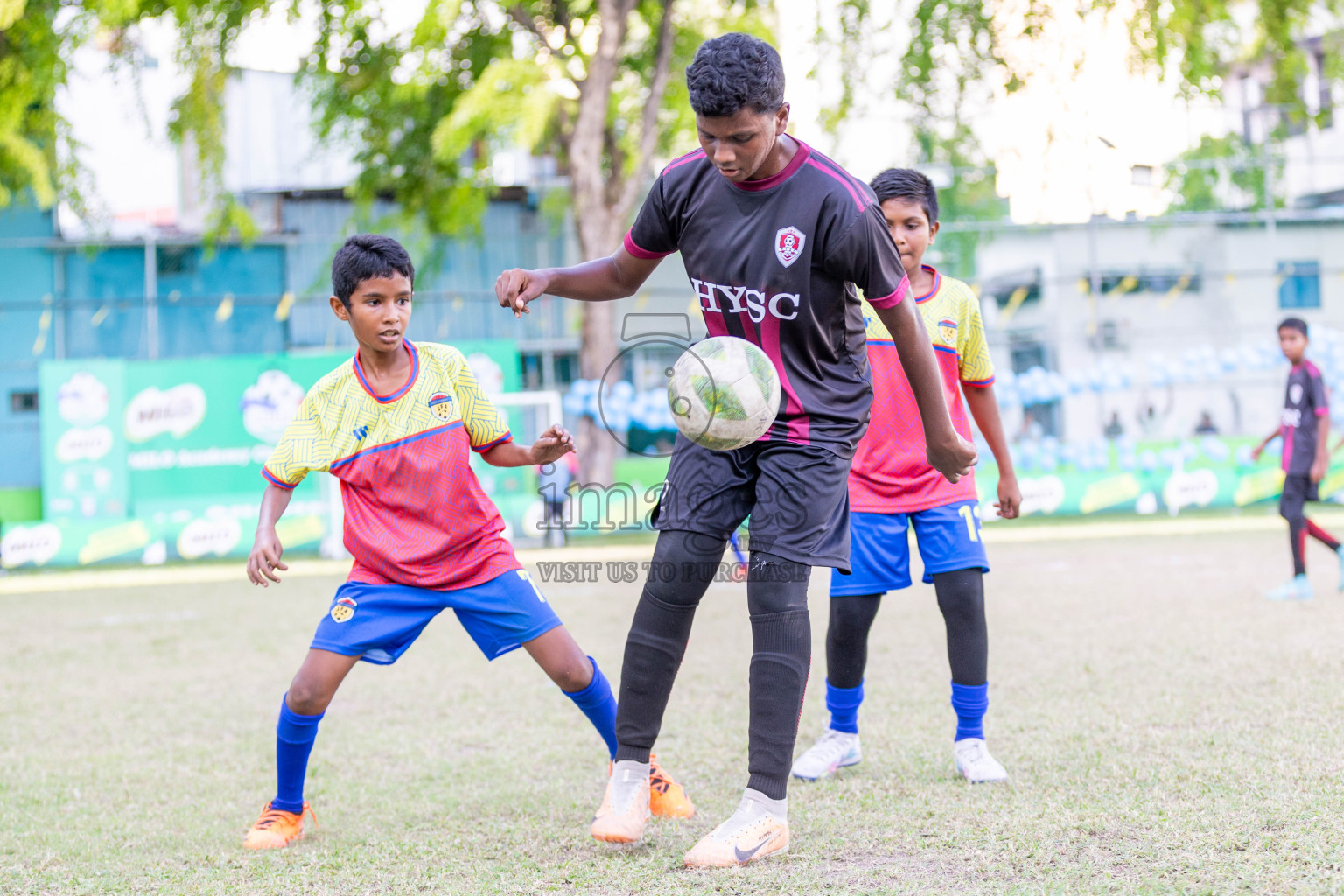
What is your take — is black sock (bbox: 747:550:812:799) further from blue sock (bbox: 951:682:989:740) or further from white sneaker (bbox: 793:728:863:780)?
blue sock (bbox: 951:682:989:740)

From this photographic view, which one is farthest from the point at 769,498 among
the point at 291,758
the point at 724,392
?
the point at 291,758

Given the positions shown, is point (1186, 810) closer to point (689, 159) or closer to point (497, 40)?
point (689, 159)

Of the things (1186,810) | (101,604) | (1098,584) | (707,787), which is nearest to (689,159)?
(707,787)

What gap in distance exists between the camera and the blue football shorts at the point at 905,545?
12.5 feet

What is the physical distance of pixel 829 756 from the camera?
3805mm

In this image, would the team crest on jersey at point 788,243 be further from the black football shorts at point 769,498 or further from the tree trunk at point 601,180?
the tree trunk at point 601,180

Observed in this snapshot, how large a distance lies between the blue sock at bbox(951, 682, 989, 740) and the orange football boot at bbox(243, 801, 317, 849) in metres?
1.93

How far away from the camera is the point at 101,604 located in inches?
399

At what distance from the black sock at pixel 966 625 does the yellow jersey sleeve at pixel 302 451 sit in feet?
6.18

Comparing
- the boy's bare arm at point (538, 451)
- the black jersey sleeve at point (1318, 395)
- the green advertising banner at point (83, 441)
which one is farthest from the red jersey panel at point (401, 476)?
the green advertising banner at point (83, 441)

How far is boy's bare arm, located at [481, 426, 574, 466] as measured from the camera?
3.30 meters

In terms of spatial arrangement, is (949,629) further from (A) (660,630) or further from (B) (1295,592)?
(B) (1295,592)

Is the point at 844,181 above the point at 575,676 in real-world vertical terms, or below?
above

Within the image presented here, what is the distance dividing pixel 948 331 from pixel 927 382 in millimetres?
1023
